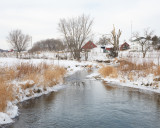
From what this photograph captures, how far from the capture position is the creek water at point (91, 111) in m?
5.83

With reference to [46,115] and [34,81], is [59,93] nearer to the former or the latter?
[34,81]

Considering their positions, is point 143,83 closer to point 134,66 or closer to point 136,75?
point 136,75

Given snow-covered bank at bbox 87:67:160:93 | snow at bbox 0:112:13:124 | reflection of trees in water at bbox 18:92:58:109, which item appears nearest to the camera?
snow at bbox 0:112:13:124

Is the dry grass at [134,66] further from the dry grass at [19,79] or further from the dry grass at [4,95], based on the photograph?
the dry grass at [4,95]

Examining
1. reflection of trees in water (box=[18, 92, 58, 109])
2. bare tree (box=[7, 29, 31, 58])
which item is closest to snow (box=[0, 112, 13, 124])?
reflection of trees in water (box=[18, 92, 58, 109])

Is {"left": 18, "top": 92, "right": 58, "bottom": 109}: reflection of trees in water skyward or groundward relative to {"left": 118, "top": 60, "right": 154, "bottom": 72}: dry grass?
groundward

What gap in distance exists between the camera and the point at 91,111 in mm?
7105

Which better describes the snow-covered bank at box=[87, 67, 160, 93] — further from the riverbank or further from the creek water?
the creek water

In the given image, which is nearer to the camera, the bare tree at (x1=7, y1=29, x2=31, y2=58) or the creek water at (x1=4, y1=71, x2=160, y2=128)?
the creek water at (x1=4, y1=71, x2=160, y2=128)

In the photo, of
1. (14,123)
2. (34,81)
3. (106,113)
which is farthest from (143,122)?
(34,81)

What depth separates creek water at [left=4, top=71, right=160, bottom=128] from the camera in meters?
5.83

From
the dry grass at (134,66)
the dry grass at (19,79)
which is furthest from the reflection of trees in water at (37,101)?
the dry grass at (134,66)

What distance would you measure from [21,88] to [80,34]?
112ft

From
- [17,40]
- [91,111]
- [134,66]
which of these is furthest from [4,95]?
[17,40]
